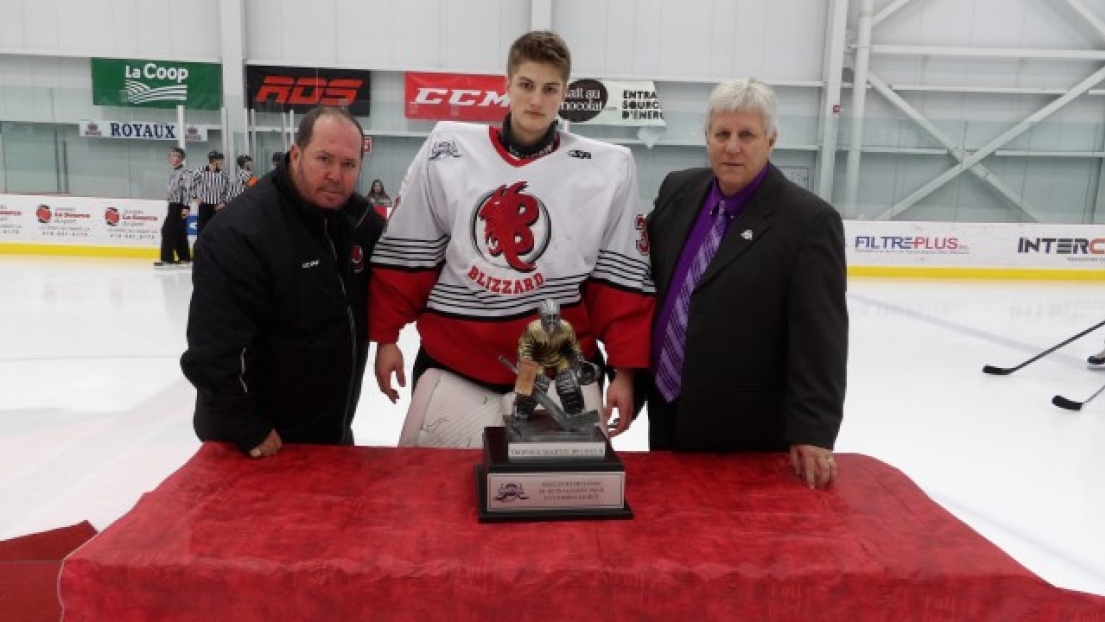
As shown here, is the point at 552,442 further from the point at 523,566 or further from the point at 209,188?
the point at 209,188

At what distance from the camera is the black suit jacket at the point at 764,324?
1753mm

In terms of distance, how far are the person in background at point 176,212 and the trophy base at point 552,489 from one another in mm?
9710

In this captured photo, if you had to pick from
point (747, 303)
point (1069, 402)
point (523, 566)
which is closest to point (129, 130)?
point (1069, 402)

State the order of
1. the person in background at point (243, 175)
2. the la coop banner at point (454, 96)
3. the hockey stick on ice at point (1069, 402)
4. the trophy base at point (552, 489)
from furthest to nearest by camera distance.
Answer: the la coop banner at point (454, 96), the person in background at point (243, 175), the hockey stick on ice at point (1069, 402), the trophy base at point (552, 489)

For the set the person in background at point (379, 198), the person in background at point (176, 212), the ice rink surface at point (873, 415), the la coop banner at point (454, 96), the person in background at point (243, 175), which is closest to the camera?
the ice rink surface at point (873, 415)

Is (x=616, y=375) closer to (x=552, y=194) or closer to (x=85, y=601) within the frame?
(x=552, y=194)

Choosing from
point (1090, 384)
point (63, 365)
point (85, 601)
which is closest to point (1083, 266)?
point (1090, 384)

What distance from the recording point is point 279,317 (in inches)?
76.6

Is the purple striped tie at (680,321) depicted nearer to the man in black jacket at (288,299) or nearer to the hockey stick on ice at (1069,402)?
the man in black jacket at (288,299)

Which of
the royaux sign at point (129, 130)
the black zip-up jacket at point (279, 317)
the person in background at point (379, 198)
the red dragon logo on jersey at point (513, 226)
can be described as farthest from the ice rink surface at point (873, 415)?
the royaux sign at point (129, 130)

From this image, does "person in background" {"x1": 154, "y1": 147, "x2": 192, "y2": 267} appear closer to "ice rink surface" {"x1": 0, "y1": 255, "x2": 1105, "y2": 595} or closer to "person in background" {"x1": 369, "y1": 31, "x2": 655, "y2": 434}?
"ice rink surface" {"x1": 0, "y1": 255, "x2": 1105, "y2": 595}

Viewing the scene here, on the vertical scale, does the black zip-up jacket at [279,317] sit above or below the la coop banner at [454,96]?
below

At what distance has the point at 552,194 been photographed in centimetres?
190

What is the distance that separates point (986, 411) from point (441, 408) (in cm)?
378
